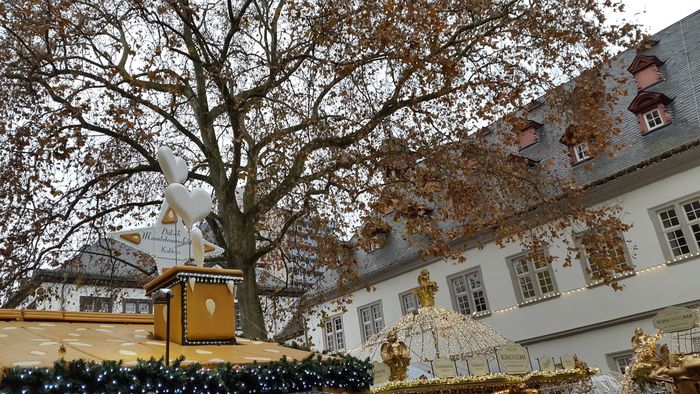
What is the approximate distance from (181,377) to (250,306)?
8.10m

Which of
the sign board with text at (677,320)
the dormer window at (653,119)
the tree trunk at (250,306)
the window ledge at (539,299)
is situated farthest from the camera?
the window ledge at (539,299)

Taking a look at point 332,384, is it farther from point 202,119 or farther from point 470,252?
point 470,252

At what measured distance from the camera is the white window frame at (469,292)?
80.0 ft

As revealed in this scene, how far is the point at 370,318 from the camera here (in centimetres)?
2952

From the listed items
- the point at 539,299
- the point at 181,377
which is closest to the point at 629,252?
the point at 539,299

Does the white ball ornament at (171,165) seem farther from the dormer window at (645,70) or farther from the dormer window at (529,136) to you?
the dormer window at (529,136)

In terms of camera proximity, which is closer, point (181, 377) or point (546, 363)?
point (181, 377)

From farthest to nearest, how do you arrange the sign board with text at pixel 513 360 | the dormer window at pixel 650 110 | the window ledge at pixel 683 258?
the dormer window at pixel 650 110 < the window ledge at pixel 683 258 < the sign board with text at pixel 513 360

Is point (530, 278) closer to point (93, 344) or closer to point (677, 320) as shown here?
point (677, 320)

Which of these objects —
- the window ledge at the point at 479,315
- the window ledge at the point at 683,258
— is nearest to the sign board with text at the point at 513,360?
the window ledge at the point at 683,258

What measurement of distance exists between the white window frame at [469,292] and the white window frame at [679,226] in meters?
7.67

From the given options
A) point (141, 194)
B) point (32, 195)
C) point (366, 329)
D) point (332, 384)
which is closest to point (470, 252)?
point (366, 329)

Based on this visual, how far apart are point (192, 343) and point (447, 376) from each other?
5467mm

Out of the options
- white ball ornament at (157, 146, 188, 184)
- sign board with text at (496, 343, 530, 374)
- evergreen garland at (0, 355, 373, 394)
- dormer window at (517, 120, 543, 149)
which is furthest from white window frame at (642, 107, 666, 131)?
white ball ornament at (157, 146, 188, 184)
